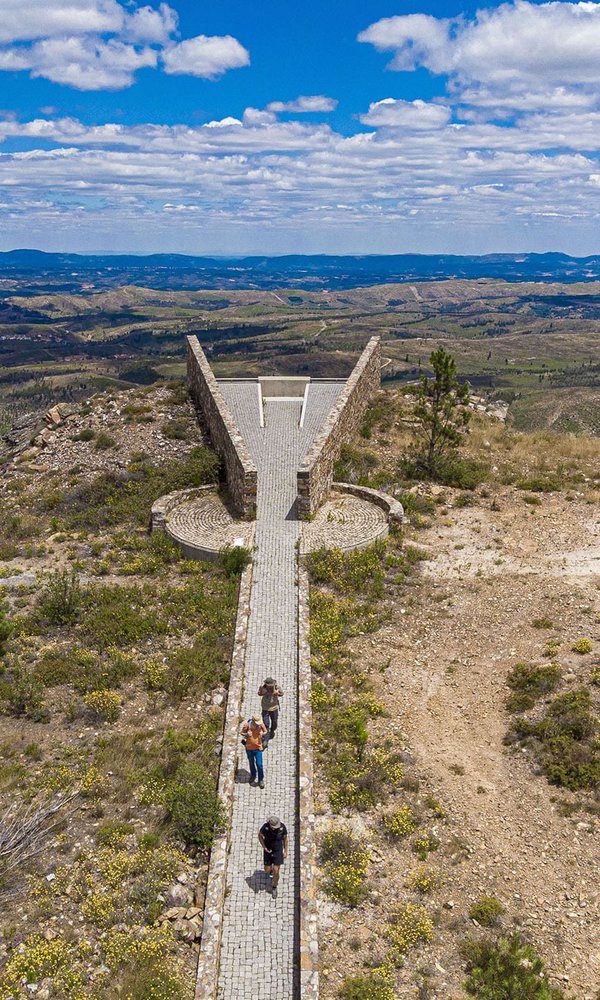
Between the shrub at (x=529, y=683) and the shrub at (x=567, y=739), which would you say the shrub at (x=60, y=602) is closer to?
the shrub at (x=529, y=683)

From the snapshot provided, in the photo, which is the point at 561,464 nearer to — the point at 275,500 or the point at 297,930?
the point at 275,500

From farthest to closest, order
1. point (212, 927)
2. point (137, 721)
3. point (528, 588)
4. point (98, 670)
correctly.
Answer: point (528, 588)
point (98, 670)
point (137, 721)
point (212, 927)


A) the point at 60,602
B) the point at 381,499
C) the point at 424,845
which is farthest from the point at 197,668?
the point at 381,499

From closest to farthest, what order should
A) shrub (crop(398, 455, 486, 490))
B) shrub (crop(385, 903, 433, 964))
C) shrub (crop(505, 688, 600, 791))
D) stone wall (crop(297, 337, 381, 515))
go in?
shrub (crop(385, 903, 433, 964)) < shrub (crop(505, 688, 600, 791)) < stone wall (crop(297, 337, 381, 515)) < shrub (crop(398, 455, 486, 490))

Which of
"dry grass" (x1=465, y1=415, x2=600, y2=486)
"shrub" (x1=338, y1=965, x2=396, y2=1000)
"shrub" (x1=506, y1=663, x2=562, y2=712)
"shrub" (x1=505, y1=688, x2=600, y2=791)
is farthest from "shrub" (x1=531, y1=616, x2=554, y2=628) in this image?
"dry grass" (x1=465, y1=415, x2=600, y2=486)

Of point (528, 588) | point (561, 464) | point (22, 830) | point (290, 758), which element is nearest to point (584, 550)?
point (528, 588)

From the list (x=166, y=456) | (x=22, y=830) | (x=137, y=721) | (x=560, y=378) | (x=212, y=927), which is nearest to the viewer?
(x=212, y=927)

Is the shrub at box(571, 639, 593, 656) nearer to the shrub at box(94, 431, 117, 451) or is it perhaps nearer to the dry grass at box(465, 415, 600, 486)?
the dry grass at box(465, 415, 600, 486)

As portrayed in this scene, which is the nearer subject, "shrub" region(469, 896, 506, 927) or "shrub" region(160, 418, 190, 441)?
"shrub" region(469, 896, 506, 927)
